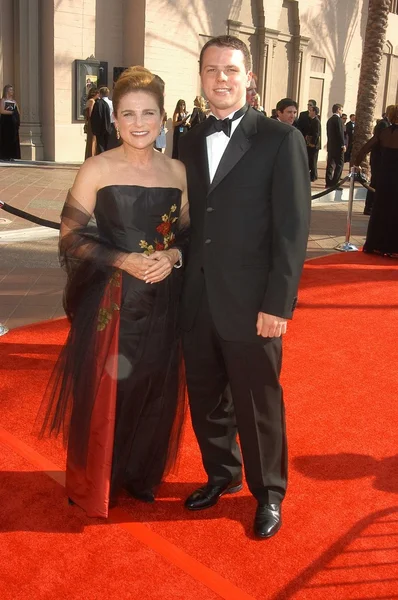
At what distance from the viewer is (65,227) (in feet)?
9.05

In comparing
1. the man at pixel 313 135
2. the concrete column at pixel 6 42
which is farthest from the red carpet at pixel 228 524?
the concrete column at pixel 6 42

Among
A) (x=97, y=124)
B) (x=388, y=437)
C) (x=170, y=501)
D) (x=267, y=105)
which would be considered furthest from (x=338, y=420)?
(x=267, y=105)

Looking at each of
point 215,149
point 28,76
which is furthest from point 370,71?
point 215,149

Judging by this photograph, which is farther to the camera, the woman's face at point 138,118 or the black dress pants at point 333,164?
the black dress pants at point 333,164

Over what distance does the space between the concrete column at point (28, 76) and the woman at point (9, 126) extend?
0.52m

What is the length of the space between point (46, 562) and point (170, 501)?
0.66 m

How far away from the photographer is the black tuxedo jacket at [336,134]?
14.6m

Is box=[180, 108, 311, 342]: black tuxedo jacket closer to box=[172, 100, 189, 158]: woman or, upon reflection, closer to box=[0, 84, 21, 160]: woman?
box=[172, 100, 189, 158]: woman

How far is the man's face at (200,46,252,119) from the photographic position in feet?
8.09

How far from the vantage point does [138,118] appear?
263 cm

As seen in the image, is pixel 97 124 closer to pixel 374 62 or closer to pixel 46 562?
pixel 374 62

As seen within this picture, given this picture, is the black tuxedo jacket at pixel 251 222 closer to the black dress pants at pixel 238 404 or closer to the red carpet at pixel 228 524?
the black dress pants at pixel 238 404

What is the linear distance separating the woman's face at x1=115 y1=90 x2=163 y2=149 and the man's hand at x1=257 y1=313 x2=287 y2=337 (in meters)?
0.84

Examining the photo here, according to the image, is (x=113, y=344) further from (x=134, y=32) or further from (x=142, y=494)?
(x=134, y=32)
